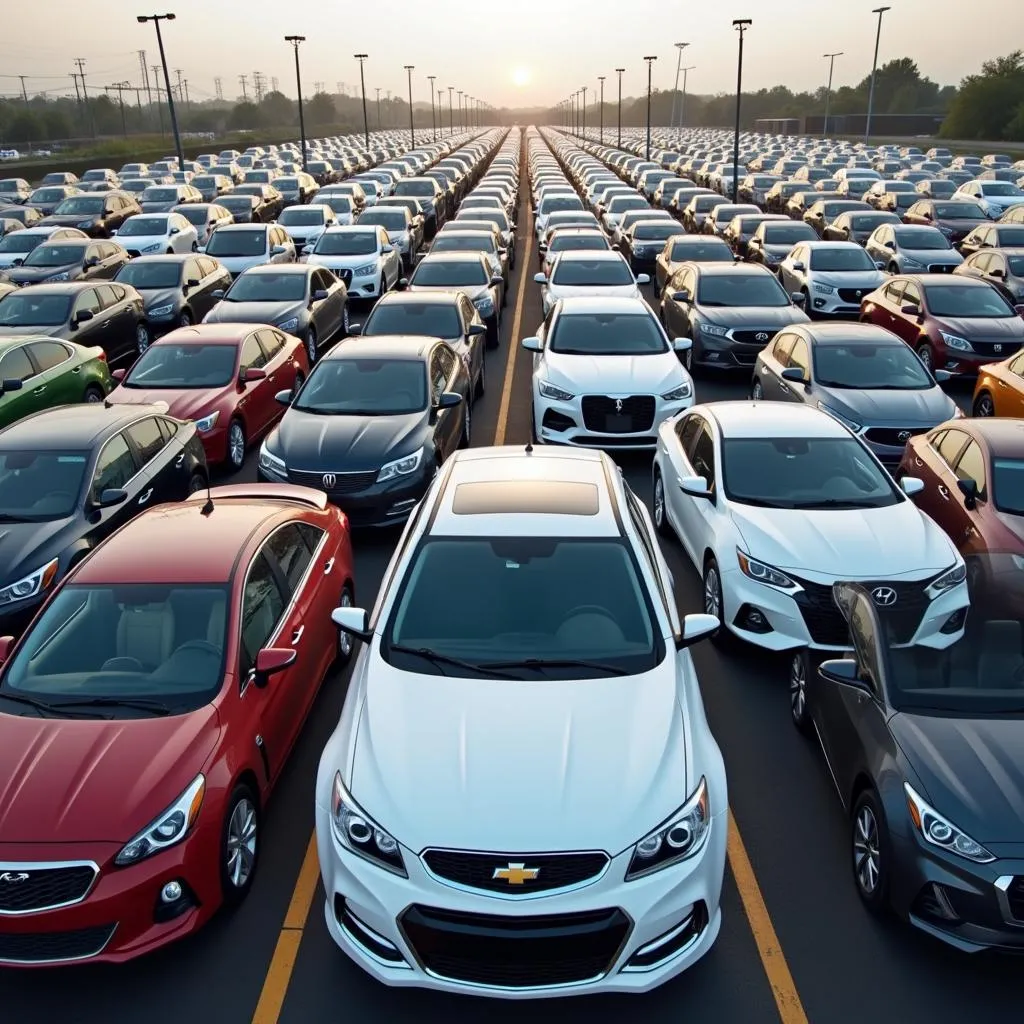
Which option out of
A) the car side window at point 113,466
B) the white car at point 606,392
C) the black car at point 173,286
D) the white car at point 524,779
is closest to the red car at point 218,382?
the car side window at point 113,466

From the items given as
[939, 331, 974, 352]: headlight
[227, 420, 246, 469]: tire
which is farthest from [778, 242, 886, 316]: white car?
[227, 420, 246, 469]: tire

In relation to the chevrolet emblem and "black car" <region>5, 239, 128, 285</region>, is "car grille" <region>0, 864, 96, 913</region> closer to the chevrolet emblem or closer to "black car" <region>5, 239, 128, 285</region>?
the chevrolet emblem

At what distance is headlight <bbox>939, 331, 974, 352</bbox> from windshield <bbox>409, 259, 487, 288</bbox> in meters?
7.54

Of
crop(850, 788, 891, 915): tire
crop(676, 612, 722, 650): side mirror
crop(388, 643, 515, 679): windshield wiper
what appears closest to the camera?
crop(850, 788, 891, 915): tire

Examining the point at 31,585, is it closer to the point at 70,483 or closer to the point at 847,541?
the point at 70,483

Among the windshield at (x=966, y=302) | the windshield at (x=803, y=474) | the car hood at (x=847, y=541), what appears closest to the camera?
the car hood at (x=847, y=541)

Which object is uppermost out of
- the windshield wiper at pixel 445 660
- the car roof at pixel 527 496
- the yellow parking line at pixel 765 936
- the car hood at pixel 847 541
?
the car roof at pixel 527 496

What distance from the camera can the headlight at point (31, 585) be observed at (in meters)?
7.52

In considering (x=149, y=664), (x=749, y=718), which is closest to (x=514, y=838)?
(x=149, y=664)

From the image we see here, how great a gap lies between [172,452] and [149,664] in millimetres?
4815

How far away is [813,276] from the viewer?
61.9ft

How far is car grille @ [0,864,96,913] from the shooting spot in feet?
14.0

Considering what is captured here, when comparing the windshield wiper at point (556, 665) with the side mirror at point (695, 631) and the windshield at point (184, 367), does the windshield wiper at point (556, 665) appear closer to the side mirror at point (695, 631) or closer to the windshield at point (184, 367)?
the side mirror at point (695, 631)

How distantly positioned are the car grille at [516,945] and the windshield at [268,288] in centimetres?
1358
